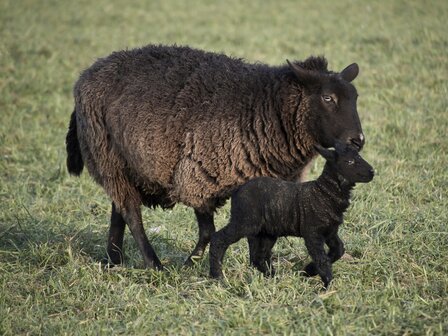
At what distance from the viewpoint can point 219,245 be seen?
21.2ft

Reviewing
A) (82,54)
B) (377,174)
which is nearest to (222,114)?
(377,174)

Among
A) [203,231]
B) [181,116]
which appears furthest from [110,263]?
[181,116]

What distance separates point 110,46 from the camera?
57.6ft

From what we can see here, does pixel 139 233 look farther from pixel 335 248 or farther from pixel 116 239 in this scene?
pixel 335 248

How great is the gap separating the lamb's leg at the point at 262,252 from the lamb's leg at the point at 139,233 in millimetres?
1046

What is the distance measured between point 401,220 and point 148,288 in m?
2.78

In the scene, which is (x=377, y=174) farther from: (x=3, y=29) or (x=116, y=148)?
(x=3, y=29)

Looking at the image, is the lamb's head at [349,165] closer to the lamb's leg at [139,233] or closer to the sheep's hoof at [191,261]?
the sheep's hoof at [191,261]

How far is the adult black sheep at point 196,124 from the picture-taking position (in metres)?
6.84

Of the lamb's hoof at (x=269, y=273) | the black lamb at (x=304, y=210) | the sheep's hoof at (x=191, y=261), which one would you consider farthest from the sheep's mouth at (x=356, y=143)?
the sheep's hoof at (x=191, y=261)

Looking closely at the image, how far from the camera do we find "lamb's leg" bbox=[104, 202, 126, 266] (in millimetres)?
7648

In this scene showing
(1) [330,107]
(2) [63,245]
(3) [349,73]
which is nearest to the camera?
(1) [330,107]

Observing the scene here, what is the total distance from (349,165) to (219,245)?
1.29 m

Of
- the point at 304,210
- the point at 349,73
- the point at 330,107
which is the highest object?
the point at 349,73
